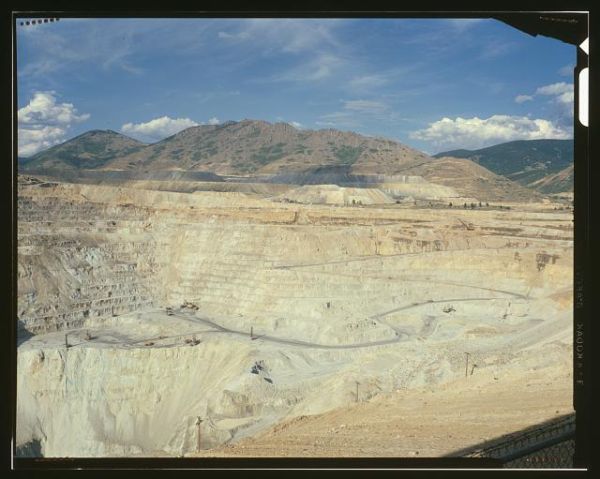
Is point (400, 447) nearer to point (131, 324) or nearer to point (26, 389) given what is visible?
point (26, 389)

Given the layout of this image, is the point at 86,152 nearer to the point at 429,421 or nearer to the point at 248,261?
the point at 248,261

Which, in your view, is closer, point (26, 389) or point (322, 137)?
point (26, 389)

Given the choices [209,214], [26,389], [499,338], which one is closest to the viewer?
[26,389]

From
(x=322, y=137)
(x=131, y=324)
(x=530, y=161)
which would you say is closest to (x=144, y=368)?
(x=131, y=324)

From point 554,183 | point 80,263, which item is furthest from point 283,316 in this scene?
point 554,183

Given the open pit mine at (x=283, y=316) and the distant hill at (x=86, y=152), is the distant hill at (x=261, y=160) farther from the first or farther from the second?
the open pit mine at (x=283, y=316)

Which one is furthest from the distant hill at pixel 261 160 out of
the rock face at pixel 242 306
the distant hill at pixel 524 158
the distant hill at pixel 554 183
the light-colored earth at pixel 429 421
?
the light-colored earth at pixel 429 421
